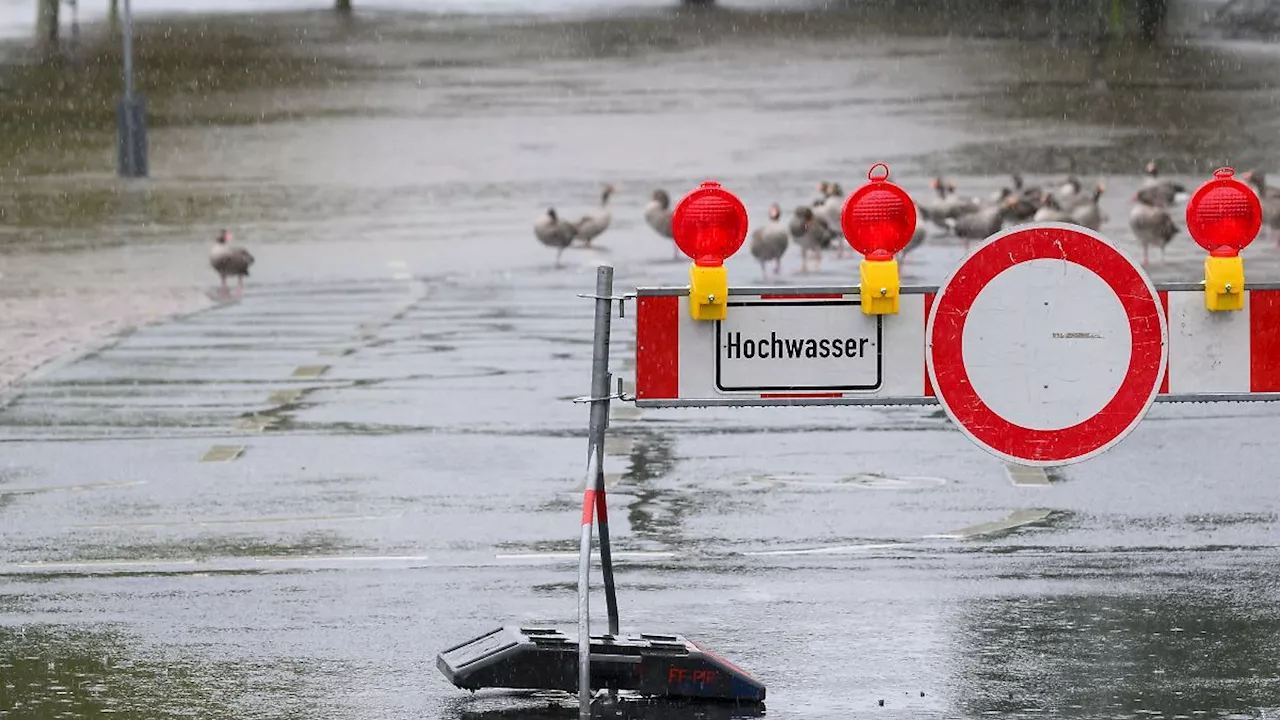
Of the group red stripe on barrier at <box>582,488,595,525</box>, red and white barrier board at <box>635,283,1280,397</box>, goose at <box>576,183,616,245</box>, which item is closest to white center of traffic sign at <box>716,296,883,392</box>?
red and white barrier board at <box>635,283,1280,397</box>

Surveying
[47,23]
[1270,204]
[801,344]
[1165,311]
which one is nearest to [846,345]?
[801,344]

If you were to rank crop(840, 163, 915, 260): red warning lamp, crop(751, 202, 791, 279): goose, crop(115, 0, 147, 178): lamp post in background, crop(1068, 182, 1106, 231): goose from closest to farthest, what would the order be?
crop(840, 163, 915, 260): red warning lamp, crop(751, 202, 791, 279): goose, crop(1068, 182, 1106, 231): goose, crop(115, 0, 147, 178): lamp post in background

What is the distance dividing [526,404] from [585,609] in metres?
8.53

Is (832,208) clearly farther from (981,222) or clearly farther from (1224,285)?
(1224,285)

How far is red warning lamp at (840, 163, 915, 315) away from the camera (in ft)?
25.0

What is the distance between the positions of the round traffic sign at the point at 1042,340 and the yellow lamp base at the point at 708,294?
0.64m

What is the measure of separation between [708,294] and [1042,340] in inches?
40.4

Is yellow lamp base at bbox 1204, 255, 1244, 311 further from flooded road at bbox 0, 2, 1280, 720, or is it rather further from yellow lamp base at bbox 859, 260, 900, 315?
flooded road at bbox 0, 2, 1280, 720

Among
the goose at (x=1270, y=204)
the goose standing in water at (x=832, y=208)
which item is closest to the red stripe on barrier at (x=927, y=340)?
the goose standing in water at (x=832, y=208)

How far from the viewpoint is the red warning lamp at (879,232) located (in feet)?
25.0

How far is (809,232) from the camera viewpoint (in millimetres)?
28078

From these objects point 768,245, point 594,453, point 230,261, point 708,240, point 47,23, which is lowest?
point 594,453

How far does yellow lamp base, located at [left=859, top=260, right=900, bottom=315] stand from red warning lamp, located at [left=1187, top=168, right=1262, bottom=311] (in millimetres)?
912

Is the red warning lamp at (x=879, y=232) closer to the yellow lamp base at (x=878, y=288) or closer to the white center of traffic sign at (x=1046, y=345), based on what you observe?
the yellow lamp base at (x=878, y=288)
